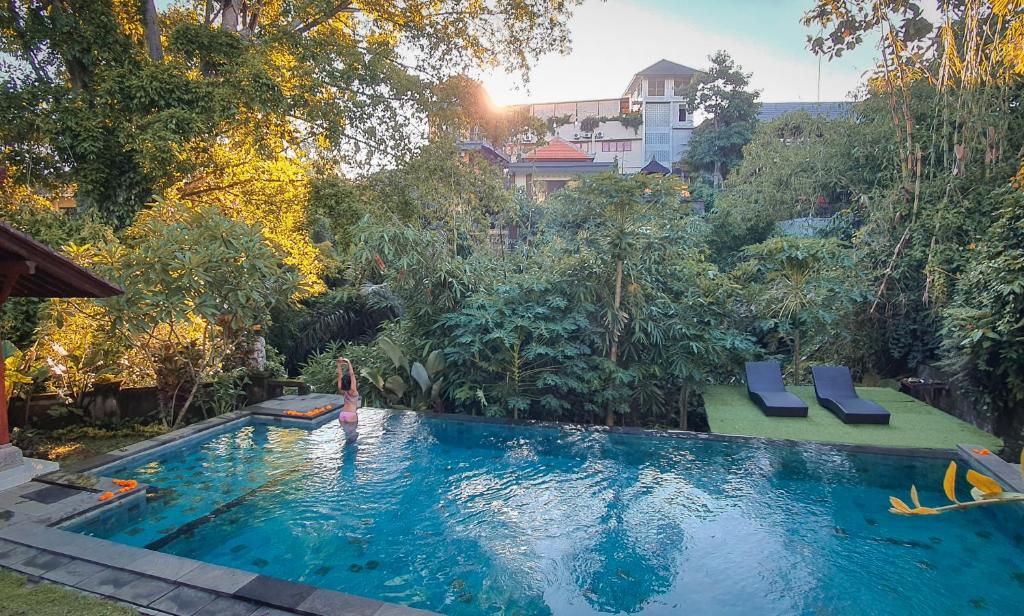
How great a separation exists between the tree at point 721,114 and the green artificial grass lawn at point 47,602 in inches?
1126

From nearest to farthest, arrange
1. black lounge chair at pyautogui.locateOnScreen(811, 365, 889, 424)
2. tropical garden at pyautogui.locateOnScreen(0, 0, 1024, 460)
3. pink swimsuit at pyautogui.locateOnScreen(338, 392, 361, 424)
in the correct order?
tropical garden at pyautogui.locateOnScreen(0, 0, 1024, 460), pink swimsuit at pyautogui.locateOnScreen(338, 392, 361, 424), black lounge chair at pyautogui.locateOnScreen(811, 365, 889, 424)

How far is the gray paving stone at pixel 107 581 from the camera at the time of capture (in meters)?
3.67

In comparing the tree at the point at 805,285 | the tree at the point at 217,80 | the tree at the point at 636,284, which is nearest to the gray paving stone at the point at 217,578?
the tree at the point at 636,284

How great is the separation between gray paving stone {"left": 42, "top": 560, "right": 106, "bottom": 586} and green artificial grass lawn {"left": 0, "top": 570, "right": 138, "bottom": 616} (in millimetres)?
93

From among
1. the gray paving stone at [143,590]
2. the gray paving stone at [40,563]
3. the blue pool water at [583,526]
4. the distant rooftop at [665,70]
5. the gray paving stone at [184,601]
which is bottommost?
the blue pool water at [583,526]

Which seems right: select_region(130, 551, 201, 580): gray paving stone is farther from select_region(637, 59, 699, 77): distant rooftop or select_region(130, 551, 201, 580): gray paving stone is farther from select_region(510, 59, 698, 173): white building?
select_region(637, 59, 699, 77): distant rooftop

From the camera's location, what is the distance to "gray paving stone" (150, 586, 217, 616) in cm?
348

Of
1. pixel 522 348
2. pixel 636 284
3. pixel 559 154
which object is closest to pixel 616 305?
pixel 636 284

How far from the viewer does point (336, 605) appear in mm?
3605

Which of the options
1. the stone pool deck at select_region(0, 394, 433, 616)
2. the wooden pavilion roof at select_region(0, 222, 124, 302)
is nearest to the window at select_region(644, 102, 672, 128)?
the wooden pavilion roof at select_region(0, 222, 124, 302)

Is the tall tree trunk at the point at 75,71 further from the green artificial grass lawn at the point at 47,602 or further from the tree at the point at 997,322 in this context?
the tree at the point at 997,322

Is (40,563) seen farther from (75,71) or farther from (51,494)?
(75,71)

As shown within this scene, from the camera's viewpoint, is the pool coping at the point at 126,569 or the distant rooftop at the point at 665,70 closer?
the pool coping at the point at 126,569

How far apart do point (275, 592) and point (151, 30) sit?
9.82 meters
